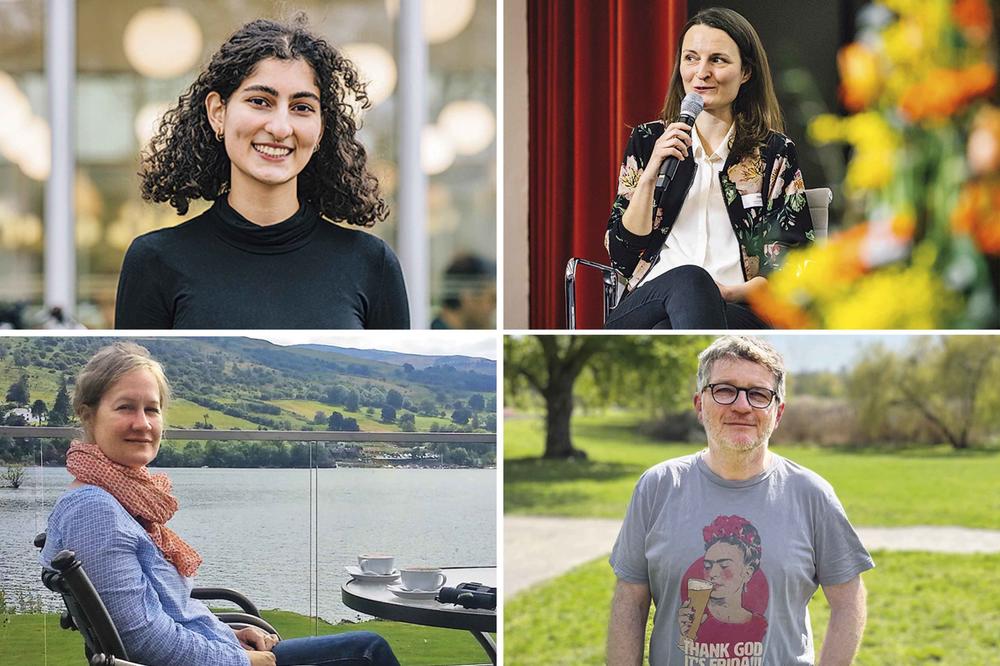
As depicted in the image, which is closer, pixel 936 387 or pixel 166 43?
pixel 166 43

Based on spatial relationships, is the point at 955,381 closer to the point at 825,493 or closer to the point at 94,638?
the point at 825,493

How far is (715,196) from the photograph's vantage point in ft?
8.97

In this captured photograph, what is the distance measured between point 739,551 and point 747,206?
0.77 m

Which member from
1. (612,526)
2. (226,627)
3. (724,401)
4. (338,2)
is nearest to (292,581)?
(226,627)

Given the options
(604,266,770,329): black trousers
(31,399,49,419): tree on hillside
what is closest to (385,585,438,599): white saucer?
(604,266,770,329): black trousers

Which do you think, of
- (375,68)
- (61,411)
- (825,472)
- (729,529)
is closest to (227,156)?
(375,68)

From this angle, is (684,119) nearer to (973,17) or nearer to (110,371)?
(973,17)

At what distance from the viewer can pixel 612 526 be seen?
2967mm

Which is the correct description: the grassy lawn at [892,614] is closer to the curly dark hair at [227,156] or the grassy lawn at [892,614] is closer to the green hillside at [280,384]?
the green hillside at [280,384]

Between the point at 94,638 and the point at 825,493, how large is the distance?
→ 64.3 inches

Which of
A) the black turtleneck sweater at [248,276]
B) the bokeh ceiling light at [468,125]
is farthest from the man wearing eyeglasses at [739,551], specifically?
the black turtleneck sweater at [248,276]

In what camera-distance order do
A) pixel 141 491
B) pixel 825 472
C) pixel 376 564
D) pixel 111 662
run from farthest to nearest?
1. pixel 825 472
2. pixel 376 564
3. pixel 141 491
4. pixel 111 662

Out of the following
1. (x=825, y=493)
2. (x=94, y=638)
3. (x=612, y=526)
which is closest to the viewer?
(x=94, y=638)

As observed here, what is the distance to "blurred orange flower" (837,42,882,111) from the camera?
280 centimetres
